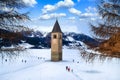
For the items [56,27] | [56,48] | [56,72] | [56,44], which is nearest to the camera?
[56,72]

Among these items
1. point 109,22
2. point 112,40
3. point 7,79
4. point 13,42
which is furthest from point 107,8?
point 7,79

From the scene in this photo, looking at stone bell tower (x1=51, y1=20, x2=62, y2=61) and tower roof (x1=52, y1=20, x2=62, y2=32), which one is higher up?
tower roof (x1=52, y1=20, x2=62, y2=32)

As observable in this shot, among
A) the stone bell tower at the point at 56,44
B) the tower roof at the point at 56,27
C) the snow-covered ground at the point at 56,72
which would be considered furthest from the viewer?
the tower roof at the point at 56,27

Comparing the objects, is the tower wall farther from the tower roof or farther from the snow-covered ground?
the snow-covered ground

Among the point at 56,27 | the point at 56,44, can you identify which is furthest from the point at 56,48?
the point at 56,27

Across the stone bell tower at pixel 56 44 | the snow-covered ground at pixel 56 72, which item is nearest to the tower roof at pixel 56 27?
the stone bell tower at pixel 56 44

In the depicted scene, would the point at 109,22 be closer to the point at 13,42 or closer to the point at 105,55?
the point at 105,55

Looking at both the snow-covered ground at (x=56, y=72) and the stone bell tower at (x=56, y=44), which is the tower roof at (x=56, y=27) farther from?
the snow-covered ground at (x=56, y=72)

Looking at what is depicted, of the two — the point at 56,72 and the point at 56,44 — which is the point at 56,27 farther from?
the point at 56,72

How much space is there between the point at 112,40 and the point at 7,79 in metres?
20.7

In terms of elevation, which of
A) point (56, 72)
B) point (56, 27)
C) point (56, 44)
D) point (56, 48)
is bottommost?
point (56, 72)

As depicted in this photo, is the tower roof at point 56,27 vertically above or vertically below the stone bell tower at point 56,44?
above

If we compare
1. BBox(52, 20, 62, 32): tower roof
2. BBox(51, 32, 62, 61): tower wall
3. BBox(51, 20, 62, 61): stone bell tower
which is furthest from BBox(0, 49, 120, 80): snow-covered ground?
BBox(52, 20, 62, 32): tower roof

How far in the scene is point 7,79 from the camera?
30078 millimetres
